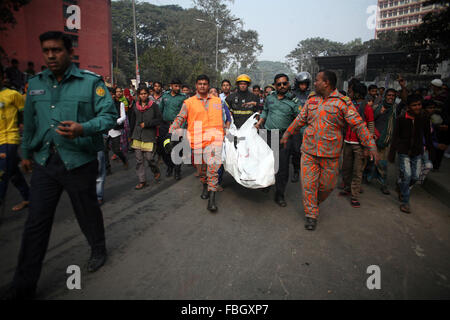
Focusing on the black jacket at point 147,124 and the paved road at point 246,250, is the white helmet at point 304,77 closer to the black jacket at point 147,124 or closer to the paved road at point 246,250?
the paved road at point 246,250

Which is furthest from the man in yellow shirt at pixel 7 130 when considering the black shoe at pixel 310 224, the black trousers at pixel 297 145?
the black trousers at pixel 297 145

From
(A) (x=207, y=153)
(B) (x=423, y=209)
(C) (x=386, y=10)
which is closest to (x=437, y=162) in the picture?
(B) (x=423, y=209)

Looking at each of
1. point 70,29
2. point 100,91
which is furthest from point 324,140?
point 70,29

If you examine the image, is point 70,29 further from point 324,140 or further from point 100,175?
point 324,140

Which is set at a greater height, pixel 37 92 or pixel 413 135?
pixel 37 92

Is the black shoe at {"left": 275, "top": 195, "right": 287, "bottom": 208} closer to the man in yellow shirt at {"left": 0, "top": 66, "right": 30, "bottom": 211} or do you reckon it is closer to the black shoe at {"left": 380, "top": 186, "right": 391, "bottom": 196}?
the black shoe at {"left": 380, "top": 186, "right": 391, "bottom": 196}

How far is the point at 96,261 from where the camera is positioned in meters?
2.84

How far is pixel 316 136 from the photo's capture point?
373 cm

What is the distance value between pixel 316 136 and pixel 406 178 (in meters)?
1.90

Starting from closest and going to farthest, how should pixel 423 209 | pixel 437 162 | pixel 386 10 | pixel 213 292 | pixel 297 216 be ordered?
1. pixel 213 292
2. pixel 297 216
3. pixel 423 209
4. pixel 437 162
5. pixel 386 10

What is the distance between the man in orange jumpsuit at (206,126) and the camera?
4.45m

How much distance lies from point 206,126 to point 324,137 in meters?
1.71

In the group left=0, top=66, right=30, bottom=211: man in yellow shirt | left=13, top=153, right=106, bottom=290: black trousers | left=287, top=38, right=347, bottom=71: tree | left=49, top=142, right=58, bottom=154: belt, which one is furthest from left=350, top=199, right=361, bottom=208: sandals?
left=287, top=38, right=347, bottom=71: tree
